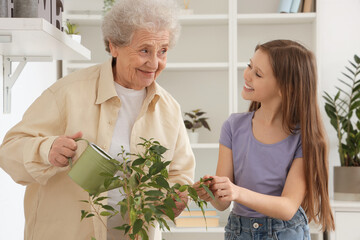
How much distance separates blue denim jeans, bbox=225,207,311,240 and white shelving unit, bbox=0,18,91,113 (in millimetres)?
850

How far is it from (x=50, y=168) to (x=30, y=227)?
0.80 ft

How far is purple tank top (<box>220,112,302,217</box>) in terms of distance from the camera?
1.67 meters

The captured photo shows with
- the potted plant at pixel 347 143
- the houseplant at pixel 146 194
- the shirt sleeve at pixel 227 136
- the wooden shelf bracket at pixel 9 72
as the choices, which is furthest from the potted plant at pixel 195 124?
the houseplant at pixel 146 194

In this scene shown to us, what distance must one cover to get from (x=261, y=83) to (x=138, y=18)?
17.5 inches

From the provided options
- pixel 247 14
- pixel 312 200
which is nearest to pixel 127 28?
pixel 312 200

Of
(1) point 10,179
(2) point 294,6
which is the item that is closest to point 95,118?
(1) point 10,179

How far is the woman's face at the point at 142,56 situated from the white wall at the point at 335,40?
2176mm

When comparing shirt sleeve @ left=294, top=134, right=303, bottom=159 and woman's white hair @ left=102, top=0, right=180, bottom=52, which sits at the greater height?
woman's white hair @ left=102, top=0, right=180, bottom=52

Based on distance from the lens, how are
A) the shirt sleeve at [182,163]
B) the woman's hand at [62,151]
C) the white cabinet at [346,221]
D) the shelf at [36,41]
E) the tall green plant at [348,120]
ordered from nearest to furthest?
the woman's hand at [62,151], the shelf at [36,41], the shirt sleeve at [182,163], the white cabinet at [346,221], the tall green plant at [348,120]

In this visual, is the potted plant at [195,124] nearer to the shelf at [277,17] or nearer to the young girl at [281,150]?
the shelf at [277,17]

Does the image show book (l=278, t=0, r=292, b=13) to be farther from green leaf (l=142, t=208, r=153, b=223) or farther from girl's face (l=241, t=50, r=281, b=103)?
green leaf (l=142, t=208, r=153, b=223)

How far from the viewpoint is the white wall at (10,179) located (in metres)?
2.26

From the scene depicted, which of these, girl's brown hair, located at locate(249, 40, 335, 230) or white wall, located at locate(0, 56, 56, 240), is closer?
girl's brown hair, located at locate(249, 40, 335, 230)

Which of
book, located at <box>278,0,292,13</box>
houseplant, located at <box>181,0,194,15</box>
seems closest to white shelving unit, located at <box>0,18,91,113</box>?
houseplant, located at <box>181,0,194,15</box>
